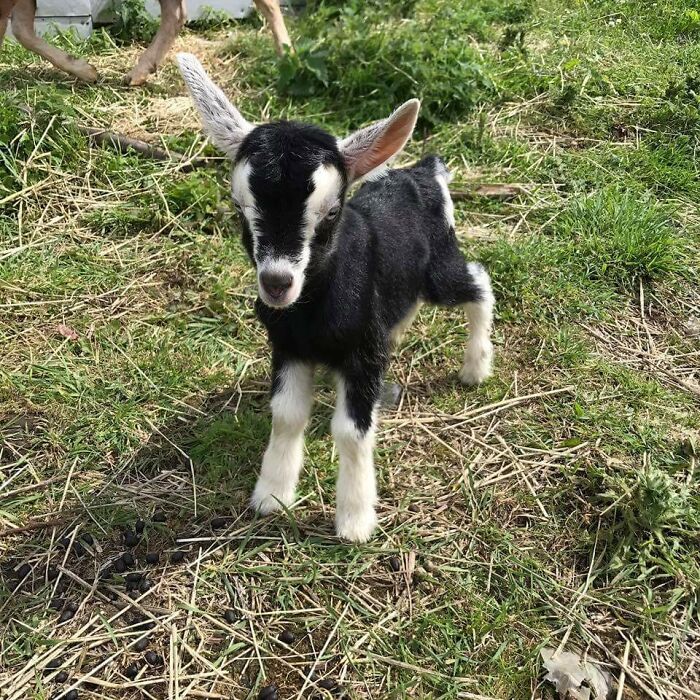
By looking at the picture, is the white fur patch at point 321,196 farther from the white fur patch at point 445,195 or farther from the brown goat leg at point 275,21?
the brown goat leg at point 275,21

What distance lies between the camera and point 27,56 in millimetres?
5918

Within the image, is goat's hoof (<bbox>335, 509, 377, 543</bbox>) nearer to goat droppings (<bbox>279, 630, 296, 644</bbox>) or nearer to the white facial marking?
goat droppings (<bbox>279, 630, 296, 644</bbox>)

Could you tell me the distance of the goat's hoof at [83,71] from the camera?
18.1 ft

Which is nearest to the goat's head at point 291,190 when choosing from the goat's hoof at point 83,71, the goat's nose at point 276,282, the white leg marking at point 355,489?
the goat's nose at point 276,282

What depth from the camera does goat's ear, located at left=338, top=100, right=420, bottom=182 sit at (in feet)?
8.40

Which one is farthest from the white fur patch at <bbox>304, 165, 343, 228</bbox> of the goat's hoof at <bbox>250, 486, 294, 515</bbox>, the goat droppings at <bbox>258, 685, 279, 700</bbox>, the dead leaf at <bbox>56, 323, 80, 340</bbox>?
the dead leaf at <bbox>56, 323, 80, 340</bbox>

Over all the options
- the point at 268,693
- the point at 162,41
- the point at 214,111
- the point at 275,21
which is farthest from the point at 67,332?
the point at 275,21

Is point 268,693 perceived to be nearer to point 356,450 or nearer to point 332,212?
point 356,450

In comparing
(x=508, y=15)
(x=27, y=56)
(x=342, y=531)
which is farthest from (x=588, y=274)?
(x=27, y=56)

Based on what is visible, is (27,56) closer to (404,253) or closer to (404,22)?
(404,22)

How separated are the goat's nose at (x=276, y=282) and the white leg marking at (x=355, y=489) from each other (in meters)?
0.59

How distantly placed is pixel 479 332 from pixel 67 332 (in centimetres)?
221

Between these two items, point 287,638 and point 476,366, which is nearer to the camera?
point 287,638

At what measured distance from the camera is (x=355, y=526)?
289 centimetres
